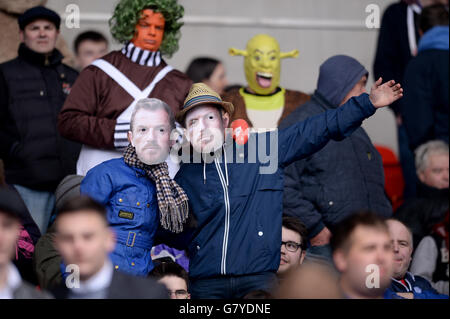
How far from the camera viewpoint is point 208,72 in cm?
745

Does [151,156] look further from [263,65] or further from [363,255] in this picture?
[263,65]

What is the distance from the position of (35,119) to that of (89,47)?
69.6 inches

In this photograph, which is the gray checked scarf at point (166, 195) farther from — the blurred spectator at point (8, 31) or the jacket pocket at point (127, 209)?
the blurred spectator at point (8, 31)

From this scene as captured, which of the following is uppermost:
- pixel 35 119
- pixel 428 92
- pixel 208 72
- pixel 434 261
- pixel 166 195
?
pixel 208 72

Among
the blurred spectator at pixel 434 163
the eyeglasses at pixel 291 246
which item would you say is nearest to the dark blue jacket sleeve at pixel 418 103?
the blurred spectator at pixel 434 163

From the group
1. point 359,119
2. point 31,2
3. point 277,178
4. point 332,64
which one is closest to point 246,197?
point 277,178

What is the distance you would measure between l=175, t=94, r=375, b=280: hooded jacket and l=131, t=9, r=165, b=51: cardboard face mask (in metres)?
1.04

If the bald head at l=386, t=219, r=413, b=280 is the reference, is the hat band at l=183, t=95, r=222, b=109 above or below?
above

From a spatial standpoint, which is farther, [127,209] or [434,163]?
[434,163]

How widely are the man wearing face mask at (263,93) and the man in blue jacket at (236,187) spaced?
134 centimetres

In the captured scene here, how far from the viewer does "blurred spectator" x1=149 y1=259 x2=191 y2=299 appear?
4488 millimetres

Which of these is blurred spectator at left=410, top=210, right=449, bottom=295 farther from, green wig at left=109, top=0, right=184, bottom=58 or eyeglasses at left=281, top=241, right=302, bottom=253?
green wig at left=109, top=0, right=184, bottom=58

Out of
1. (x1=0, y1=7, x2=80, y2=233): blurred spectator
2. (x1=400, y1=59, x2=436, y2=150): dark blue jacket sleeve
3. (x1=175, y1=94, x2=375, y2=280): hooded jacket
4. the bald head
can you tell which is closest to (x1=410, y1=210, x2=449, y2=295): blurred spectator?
the bald head

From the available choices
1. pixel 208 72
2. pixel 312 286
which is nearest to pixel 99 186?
pixel 312 286
